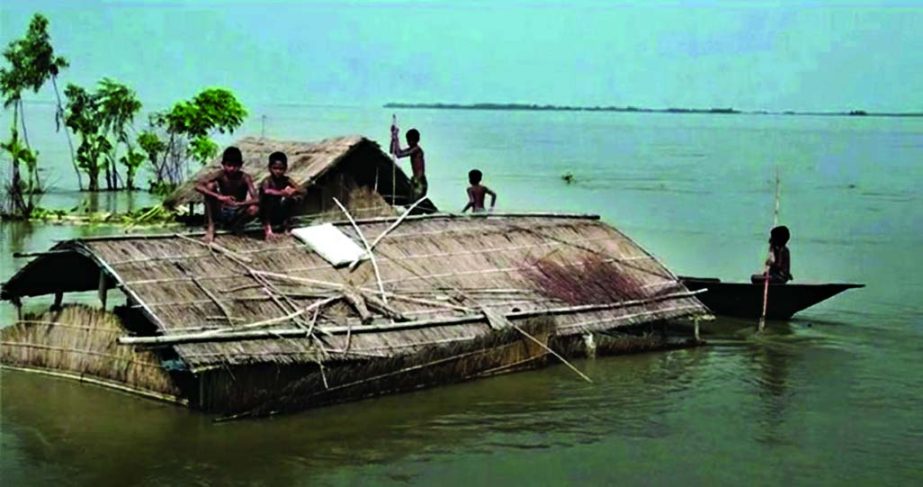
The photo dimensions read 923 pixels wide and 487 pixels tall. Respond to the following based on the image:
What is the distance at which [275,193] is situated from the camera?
1038 cm

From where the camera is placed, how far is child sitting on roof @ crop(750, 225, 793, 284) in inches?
525

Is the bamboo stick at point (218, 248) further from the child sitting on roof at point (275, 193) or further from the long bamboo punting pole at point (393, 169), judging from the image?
the long bamboo punting pole at point (393, 169)

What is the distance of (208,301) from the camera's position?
30.1 ft

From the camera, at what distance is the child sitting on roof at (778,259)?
43.7 ft

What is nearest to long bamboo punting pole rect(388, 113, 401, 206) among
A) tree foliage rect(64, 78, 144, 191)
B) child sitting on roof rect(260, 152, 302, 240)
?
child sitting on roof rect(260, 152, 302, 240)

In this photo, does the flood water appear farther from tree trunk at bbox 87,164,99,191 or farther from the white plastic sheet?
tree trunk at bbox 87,164,99,191

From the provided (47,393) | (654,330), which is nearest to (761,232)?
(654,330)

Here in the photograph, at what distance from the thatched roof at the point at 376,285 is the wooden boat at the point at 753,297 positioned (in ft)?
4.45

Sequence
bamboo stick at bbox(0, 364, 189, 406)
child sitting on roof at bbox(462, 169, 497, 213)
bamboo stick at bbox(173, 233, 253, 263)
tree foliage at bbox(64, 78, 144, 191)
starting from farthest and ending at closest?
tree foliage at bbox(64, 78, 144, 191)
child sitting on roof at bbox(462, 169, 497, 213)
bamboo stick at bbox(173, 233, 253, 263)
bamboo stick at bbox(0, 364, 189, 406)

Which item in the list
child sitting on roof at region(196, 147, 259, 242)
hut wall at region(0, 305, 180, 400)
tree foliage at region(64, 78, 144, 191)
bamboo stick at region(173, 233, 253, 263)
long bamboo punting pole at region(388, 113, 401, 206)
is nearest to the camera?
hut wall at region(0, 305, 180, 400)

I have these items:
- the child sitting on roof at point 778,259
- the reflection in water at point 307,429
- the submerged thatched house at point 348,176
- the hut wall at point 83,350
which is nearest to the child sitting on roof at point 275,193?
the hut wall at point 83,350

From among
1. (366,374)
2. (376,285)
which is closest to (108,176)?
(376,285)

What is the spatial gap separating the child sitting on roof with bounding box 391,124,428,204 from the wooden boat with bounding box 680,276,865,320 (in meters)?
3.58

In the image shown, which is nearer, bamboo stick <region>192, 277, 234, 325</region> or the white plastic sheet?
bamboo stick <region>192, 277, 234, 325</region>
